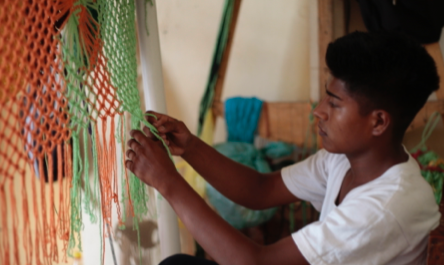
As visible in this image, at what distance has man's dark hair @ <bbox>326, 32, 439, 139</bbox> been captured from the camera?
750mm

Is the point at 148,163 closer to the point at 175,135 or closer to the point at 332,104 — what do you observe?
the point at 175,135

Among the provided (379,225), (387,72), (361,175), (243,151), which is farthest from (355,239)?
(243,151)

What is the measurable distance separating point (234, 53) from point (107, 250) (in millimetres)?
1077

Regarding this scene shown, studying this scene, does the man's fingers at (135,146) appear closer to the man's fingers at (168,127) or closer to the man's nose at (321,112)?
the man's fingers at (168,127)

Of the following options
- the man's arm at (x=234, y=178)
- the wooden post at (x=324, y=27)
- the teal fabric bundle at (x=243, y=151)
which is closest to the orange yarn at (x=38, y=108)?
the man's arm at (x=234, y=178)

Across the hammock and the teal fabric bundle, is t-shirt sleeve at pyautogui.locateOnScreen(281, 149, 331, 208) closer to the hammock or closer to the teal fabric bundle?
the teal fabric bundle

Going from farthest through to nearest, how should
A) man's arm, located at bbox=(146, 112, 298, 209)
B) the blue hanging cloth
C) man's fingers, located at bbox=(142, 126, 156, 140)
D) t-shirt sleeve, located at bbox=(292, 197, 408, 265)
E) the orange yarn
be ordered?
the blue hanging cloth < man's arm, located at bbox=(146, 112, 298, 209) < man's fingers, located at bbox=(142, 126, 156, 140) < t-shirt sleeve, located at bbox=(292, 197, 408, 265) < the orange yarn

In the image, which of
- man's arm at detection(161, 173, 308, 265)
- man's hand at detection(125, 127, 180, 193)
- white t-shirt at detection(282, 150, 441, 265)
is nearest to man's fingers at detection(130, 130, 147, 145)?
man's hand at detection(125, 127, 180, 193)

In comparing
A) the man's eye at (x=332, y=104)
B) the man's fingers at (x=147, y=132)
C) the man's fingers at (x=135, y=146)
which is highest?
the man's eye at (x=332, y=104)

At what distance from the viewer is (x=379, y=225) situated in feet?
A: 2.30

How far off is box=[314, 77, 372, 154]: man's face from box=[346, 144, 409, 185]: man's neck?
2 centimetres

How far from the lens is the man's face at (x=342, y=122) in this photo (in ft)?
2.60

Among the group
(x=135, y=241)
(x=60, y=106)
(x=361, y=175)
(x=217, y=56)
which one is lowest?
(x=135, y=241)

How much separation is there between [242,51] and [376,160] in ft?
3.10
